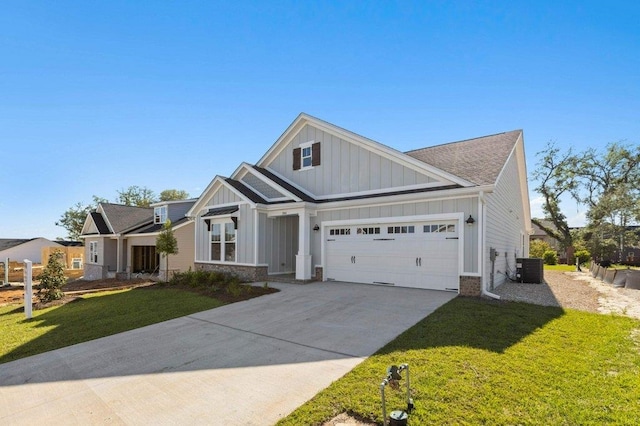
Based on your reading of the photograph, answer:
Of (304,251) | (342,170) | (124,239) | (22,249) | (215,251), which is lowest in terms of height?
(22,249)

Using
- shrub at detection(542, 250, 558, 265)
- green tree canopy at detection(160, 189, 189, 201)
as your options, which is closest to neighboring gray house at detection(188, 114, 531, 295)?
shrub at detection(542, 250, 558, 265)

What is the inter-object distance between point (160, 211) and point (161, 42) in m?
14.6

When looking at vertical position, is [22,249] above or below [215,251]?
below

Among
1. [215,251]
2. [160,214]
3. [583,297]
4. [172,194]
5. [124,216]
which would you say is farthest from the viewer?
[172,194]

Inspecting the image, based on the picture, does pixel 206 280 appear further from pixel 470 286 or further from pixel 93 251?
pixel 93 251

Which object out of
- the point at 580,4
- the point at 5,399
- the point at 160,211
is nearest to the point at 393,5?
the point at 580,4

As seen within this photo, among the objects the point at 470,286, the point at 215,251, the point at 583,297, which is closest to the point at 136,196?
the point at 215,251

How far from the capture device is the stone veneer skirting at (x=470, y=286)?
9242 mm

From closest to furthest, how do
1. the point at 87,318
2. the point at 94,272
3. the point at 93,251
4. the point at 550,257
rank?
the point at 87,318 → the point at 94,272 → the point at 93,251 → the point at 550,257

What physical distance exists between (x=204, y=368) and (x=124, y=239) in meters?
23.7

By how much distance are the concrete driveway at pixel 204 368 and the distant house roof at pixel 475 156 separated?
5185 millimetres

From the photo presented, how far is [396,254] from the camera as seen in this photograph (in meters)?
11.0

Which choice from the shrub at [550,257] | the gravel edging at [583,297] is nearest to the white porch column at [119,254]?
the gravel edging at [583,297]

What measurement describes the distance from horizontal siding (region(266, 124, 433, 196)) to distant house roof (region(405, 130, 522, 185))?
1.48 m
